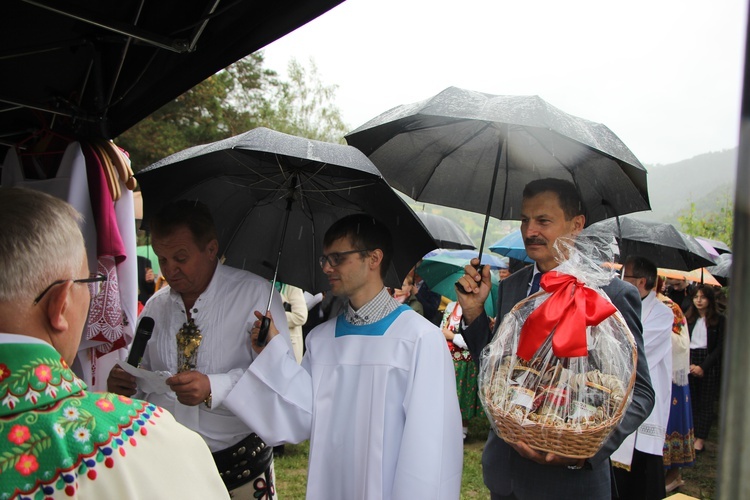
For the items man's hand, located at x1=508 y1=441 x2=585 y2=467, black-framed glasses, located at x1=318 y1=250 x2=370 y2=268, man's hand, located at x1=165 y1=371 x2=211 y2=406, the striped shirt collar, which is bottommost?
man's hand, located at x1=508 y1=441 x2=585 y2=467

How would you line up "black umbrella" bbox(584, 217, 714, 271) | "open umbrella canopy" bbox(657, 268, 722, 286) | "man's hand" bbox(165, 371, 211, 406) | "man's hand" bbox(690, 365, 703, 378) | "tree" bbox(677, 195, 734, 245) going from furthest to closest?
"tree" bbox(677, 195, 734, 245) < "man's hand" bbox(690, 365, 703, 378) < "open umbrella canopy" bbox(657, 268, 722, 286) < "black umbrella" bbox(584, 217, 714, 271) < "man's hand" bbox(165, 371, 211, 406)

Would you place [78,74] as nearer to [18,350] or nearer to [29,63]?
Result: [29,63]

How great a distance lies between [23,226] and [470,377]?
664cm

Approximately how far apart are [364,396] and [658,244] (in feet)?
14.5

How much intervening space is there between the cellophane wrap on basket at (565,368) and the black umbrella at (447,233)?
5.15 metres

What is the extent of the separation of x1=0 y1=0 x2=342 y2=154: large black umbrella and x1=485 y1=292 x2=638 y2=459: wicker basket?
156 cm

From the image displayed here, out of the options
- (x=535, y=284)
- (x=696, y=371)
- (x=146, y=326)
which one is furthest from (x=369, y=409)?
(x=696, y=371)

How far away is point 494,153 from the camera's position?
125 inches

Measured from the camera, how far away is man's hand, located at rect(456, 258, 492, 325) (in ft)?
8.74

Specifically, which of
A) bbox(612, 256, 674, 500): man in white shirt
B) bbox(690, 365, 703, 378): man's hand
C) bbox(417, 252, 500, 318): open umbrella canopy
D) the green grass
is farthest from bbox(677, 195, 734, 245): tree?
bbox(612, 256, 674, 500): man in white shirt

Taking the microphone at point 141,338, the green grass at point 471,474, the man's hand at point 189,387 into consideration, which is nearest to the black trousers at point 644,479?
the green grass at point 471,474

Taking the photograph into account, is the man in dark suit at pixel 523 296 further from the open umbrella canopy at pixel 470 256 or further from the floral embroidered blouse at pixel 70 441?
the open umbrella canopy at pixel 470 256

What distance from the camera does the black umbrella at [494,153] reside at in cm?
227

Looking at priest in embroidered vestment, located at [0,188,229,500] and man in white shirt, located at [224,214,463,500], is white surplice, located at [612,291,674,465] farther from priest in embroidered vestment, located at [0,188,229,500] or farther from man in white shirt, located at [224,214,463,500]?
priest in embroidered vestment, located at [0,188,229,500]
